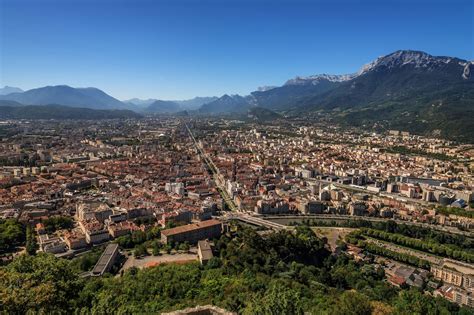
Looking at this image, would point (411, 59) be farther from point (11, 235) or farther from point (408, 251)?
point (11, 235)

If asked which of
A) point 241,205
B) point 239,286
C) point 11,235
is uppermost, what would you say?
point 239,286

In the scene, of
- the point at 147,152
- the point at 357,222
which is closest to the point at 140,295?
the point at 357,222

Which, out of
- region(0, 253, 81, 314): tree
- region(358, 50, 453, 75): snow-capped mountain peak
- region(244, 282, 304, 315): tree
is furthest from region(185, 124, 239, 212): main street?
region(358, 50, 453, 75): snow-capped mountain peak

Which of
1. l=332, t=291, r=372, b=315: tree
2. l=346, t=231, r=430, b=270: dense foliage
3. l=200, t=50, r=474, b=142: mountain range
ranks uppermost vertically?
l=200, t=50, r=474, b=142: mountain range

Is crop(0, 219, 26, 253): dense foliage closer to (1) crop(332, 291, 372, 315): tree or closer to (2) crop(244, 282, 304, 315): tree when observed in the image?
(2) crop(244, 282, 304, 315): tree

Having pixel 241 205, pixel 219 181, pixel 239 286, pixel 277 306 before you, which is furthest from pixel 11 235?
pixel 219 181

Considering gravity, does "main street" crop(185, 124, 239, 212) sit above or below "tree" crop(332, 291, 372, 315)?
below

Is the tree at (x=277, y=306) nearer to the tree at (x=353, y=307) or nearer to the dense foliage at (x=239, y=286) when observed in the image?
the dense foliage at (x=239, y=286)

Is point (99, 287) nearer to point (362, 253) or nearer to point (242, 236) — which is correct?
point (242, 236)
